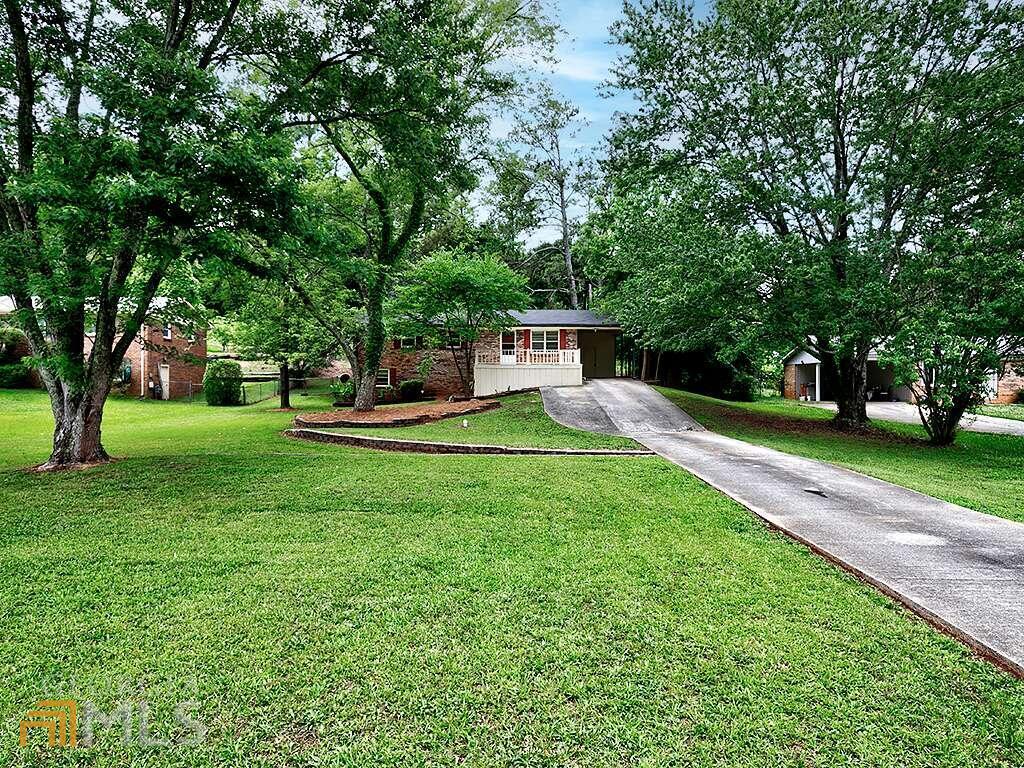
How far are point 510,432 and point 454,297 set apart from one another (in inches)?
236

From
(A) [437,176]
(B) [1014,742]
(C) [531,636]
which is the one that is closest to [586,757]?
(C) [531,636]

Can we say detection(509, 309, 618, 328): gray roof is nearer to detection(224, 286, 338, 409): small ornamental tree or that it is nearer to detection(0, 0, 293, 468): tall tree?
detection(224, 286, 338, 409): small ornamental tree

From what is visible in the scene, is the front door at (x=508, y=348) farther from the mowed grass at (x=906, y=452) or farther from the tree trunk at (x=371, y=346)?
the mowed grass at (x=906, y=452)

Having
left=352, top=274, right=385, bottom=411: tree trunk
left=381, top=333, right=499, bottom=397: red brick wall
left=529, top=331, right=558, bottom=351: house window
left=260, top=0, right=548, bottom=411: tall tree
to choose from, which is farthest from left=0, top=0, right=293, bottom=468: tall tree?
left=529, top=331, right=558, bottom=351: house window

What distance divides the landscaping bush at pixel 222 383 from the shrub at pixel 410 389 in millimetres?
6721

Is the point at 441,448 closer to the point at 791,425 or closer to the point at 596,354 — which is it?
the point at 791,425

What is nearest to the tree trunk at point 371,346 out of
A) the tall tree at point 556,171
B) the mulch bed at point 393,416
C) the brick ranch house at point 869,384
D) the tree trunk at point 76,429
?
the mulch bed at point 393,416

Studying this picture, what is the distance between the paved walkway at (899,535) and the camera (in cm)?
309

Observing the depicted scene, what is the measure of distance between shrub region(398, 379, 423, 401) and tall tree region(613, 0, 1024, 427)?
1188 centimetres

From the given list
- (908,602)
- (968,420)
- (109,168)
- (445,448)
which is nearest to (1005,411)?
(968,420)

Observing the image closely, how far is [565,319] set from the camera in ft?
71.2

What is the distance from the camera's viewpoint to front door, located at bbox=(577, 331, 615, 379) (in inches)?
910

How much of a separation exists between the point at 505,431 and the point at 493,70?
947 centimetres

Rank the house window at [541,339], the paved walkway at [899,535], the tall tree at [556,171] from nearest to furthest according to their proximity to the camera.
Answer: the paved walkway at [899,535] → the house window at [541,339] → the tall tree at [556,171]
